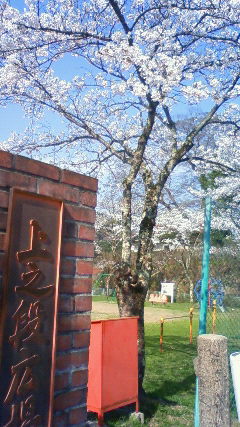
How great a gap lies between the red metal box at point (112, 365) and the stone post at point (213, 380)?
263 cm

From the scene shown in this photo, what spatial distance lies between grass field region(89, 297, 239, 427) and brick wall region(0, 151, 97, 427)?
2736 millimetres

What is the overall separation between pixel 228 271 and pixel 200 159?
18.3ft

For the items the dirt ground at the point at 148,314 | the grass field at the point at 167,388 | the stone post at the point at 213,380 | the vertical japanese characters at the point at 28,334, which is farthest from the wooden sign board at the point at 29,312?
the dirt ground at the point at 148,314

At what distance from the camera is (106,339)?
581cm

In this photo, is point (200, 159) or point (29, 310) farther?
point (200, 159)

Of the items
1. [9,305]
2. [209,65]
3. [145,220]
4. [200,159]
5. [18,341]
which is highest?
[209,65]

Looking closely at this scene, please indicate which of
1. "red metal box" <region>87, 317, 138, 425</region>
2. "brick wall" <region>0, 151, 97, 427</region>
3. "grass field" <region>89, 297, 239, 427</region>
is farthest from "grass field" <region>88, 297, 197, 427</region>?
"brick wall" <region>0, 151, 97, 427</region>

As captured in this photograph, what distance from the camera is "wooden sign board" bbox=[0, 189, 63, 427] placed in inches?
86.5

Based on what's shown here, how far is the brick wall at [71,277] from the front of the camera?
7.99 feet

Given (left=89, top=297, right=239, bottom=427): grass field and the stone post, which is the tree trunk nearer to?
(left=89, top=297, right=239, bottom=427): grass field

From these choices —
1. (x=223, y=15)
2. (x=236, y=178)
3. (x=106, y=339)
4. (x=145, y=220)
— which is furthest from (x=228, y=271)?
(x=236, y=178)

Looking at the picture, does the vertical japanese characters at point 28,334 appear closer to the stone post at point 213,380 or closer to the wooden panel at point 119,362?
the stone post at point 213,380

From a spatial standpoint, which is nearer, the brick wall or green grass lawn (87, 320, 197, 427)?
the brick wall

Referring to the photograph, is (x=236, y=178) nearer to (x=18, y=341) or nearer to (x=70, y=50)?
(x=70, y=50)
